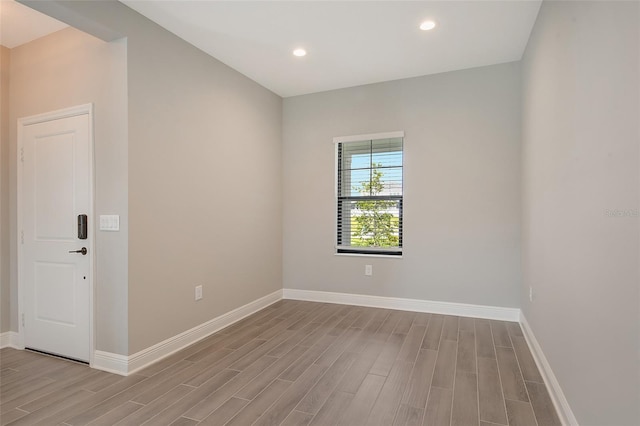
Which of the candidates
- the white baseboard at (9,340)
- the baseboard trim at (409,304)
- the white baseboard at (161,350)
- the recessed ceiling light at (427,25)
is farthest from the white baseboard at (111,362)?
the recessed ceiling light at (427,25)

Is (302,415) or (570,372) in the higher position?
(570,372)

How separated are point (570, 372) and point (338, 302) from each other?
9.39 feet

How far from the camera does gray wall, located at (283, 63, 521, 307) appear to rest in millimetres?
3715

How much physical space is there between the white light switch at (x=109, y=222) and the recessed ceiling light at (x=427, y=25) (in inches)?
117

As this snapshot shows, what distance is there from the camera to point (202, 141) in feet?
10.9

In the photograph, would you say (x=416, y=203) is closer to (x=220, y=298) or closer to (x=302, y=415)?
(x=220, y=298)

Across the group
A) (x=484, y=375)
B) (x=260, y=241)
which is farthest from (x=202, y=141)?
(x=484, y=375)

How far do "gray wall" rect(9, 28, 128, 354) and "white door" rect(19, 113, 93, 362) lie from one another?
0.48ft

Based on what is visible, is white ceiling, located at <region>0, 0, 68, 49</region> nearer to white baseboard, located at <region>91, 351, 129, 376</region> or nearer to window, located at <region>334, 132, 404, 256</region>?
white baseboard, located at <region>91, 351, 129, 376</region>

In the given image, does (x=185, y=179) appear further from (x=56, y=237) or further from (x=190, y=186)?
(x=56, y=237)

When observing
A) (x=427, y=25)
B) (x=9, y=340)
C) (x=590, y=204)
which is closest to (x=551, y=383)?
(x=590, y=204)

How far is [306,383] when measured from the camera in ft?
7.91

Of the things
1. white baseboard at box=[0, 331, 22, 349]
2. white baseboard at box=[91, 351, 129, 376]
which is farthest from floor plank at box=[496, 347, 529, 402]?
white baseboard at box=[0, 331, 22, 349]

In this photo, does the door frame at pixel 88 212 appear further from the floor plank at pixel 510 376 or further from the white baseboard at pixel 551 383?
the white baseboard at pixel 551 383
